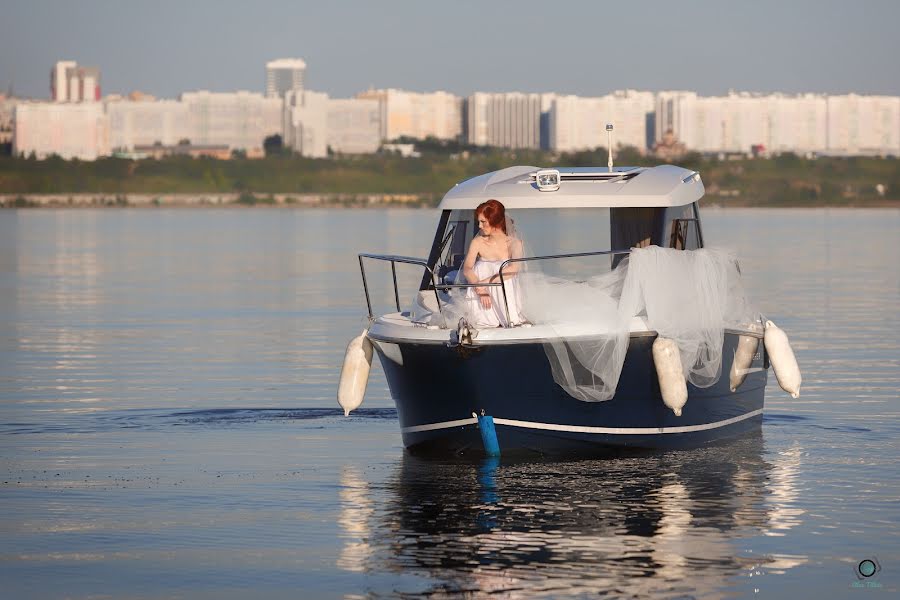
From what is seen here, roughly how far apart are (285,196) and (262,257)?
134912 mm

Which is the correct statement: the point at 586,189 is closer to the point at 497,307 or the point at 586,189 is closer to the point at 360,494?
the point at 497,307

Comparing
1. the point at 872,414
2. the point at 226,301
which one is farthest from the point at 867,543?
the point at 226,301

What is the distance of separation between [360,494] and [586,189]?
11.6 feet

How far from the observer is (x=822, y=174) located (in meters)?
178

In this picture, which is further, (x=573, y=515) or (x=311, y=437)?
(x=311, y=437)

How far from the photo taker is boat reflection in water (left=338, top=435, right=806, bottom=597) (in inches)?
411

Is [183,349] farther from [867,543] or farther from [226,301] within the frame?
[867,543]

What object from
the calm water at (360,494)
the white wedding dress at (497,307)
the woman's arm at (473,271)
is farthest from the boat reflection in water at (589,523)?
the woman's arm at (473,271)

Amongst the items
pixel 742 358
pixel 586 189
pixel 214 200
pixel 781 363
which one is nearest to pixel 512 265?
pixel 586 189

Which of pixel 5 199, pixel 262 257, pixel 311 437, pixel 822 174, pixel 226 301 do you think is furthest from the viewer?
pixel 5 199

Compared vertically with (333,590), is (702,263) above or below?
above

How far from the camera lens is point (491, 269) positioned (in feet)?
47.0

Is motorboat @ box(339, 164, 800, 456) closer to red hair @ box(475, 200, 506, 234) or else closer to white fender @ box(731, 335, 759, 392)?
white fender @ box(731, 335, 759, 392)

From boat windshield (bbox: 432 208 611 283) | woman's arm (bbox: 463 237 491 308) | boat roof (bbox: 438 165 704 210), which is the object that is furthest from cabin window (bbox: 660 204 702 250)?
woman's arm (bbox: 463 237 491 308)
